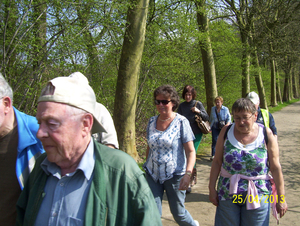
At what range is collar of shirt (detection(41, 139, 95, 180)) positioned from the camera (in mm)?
1415

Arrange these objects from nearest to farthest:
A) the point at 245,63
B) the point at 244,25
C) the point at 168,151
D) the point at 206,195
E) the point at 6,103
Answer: the point at 6,103
the point at 168,151
the point at 206,195
the point at 245,63
the point at 244,25

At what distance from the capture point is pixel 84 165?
1.42m

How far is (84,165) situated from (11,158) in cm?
90

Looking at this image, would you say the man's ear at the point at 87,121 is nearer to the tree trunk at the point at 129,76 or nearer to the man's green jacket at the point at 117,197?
the man's green jacket at the point at 117,197

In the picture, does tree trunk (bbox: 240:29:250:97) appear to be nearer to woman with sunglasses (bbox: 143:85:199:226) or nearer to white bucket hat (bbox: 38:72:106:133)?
woman with sunglasses (bbox: 143:85:199:226)

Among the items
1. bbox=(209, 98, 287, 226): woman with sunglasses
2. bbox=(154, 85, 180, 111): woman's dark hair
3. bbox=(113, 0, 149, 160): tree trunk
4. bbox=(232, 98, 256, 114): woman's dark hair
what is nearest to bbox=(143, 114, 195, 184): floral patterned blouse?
bbox=(154, 85, 180, 111): woman's dark hair

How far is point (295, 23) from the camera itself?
1678cm

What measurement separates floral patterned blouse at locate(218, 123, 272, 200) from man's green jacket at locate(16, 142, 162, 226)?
1453 millimetres

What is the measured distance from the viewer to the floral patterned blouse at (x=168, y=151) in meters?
3.09

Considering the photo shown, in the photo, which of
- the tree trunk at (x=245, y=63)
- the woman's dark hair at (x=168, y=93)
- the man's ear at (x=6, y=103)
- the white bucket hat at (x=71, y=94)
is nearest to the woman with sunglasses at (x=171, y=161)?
the woman's dark hair at (x=168, y=93)

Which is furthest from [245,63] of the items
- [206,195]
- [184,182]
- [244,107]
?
[184,182]

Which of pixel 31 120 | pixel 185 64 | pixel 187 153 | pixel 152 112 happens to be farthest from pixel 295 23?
pixel 31 120

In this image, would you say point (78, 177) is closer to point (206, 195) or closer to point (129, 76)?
point (206, 195)

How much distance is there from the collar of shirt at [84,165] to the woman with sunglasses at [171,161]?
1.66 m
